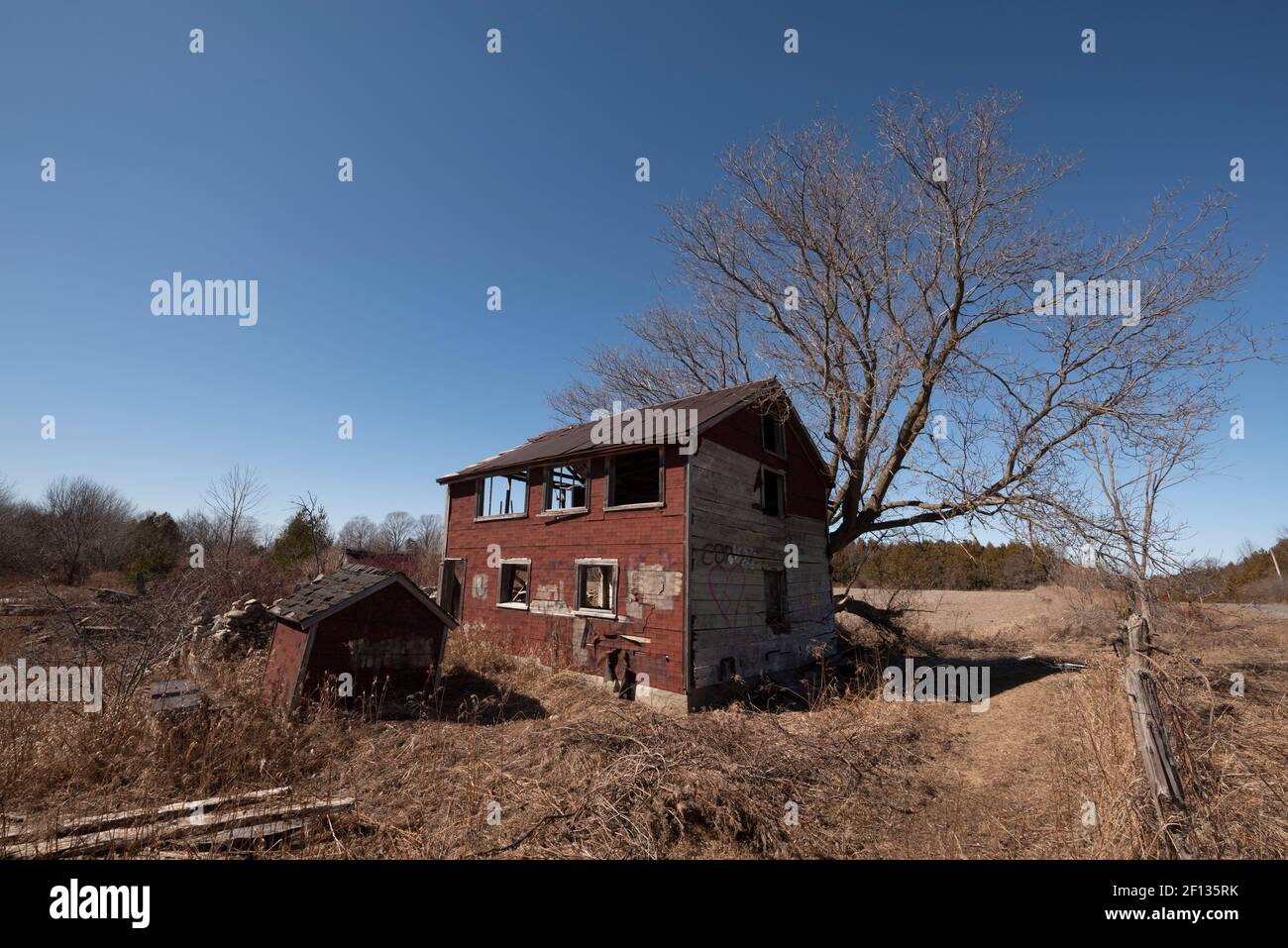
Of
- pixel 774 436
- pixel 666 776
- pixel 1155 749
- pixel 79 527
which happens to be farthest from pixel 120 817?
pixel 79 527

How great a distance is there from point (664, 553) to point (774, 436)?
626 centimetres

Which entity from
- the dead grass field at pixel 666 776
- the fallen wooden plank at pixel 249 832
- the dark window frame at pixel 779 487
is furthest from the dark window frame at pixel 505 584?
the fallen wooden plank at pixel 249 832

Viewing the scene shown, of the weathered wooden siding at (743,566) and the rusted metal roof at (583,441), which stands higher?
the rusted metal roof at (583,441)

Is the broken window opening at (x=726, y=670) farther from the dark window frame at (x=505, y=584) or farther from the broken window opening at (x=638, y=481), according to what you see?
the broken window opening at (x=638, y=481)

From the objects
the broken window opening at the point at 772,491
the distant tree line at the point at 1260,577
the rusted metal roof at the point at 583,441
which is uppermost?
the rusted metal roof at the point at 583,441

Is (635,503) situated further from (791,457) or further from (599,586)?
(791,457)

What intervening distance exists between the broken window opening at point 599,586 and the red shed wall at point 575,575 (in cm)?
19

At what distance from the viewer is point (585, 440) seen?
637 inches

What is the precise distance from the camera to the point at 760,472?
51.9 ft

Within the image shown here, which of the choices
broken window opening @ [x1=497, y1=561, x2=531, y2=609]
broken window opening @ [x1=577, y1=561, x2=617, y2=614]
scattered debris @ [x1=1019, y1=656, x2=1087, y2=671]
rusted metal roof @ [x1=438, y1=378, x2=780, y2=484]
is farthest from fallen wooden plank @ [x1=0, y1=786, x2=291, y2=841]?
scattered debris @ [x1=1019, y1=656, x2=1087, y2=671]

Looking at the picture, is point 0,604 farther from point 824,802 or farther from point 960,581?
point 960,581

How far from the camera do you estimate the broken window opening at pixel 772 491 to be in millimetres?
16203
